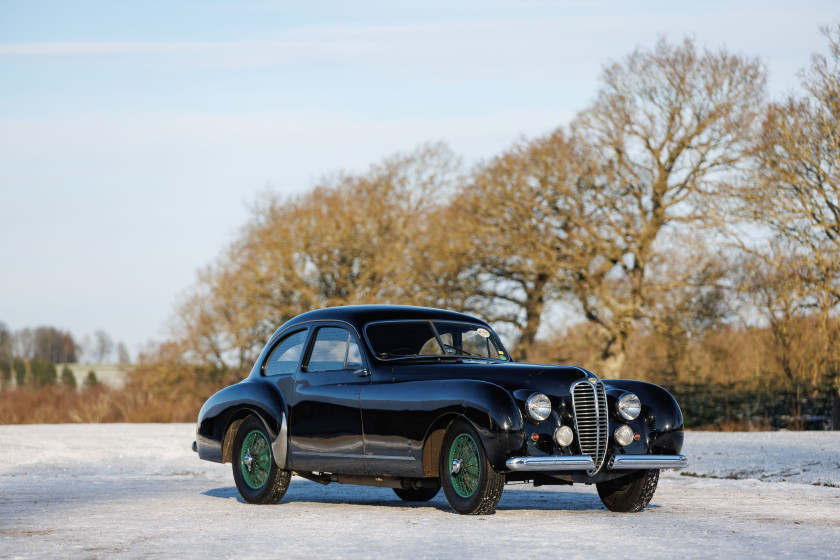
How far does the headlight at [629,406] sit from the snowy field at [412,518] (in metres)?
0.86

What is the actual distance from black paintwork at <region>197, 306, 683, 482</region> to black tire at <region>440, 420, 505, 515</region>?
14 cm

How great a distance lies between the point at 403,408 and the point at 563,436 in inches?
57.0

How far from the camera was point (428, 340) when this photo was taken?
36.6ft

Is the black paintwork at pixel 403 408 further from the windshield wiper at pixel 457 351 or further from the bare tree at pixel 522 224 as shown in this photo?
the bare tree at pixel 522 224

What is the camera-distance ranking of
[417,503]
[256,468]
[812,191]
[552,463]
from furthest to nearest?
[812,191] → [256,468] → [417,503] → [552,463]

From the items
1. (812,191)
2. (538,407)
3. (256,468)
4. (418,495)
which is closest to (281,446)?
(256,468)

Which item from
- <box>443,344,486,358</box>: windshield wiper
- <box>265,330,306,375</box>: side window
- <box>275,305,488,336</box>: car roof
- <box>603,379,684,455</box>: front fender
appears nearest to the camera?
<box>603,379,684,455</box>: front fender

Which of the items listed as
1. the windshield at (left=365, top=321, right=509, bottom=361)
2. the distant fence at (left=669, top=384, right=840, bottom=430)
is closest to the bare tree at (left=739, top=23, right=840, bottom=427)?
the distant fence at (left=669, top=384, right=840, bottom=430)

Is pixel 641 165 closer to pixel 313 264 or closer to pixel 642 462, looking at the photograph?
pixel 313 264

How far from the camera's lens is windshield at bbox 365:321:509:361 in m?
10.9

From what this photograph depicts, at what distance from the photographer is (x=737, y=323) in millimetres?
38688

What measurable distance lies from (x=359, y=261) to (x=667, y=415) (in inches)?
1568

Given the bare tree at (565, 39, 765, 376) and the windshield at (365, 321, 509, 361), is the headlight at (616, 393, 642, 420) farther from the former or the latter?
the bare tree at (565, 39, 765, 376)

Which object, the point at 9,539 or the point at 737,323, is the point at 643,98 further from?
the point at 9,539
